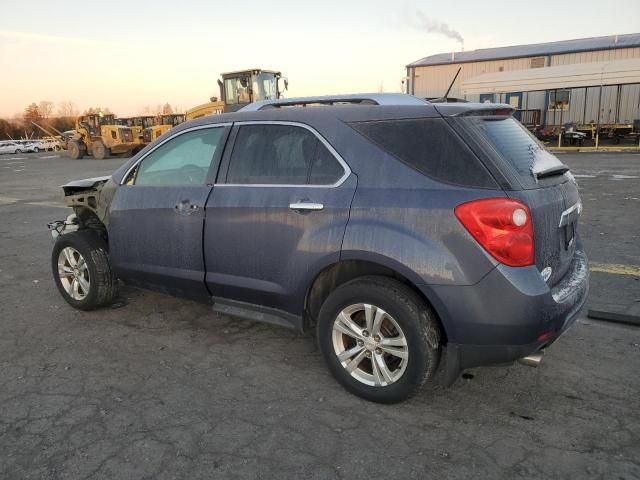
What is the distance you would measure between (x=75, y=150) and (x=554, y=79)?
26.6 m

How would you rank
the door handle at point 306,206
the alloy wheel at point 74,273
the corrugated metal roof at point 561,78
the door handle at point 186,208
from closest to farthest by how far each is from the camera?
the door handle at point 306,206, the door handle at point 186,208, the alloy wheel at point 74,273, the corrugated metal roof at point 561,78

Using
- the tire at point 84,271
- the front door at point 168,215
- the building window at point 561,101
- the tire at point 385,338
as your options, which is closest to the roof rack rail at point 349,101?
the front door at point 168,215

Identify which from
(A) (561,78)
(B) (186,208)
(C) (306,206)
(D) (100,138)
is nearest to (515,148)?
(C) (306,206)

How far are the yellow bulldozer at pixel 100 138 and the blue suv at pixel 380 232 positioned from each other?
27626 millimetres

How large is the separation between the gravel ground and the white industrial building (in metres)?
23.9

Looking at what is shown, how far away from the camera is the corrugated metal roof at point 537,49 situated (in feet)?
122

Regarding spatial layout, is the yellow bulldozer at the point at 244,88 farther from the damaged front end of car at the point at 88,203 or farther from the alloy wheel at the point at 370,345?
the alloy wheel at the point at 370,345

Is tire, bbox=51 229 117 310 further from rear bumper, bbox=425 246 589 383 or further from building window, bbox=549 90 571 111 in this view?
building window, bbox=549 90 571 111

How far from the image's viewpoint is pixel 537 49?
4044 centimetres

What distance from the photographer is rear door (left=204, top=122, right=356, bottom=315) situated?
303 centimetres

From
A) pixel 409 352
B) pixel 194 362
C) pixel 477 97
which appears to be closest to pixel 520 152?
pixel 409 352

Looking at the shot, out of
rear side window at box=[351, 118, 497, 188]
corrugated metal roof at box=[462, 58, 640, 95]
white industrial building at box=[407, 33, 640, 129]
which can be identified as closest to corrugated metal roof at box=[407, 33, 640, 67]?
white industrial building at box=[407, 33, 640, 129]

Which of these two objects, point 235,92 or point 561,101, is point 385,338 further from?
point 561,101

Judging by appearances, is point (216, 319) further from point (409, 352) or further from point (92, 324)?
point (409, 352)
